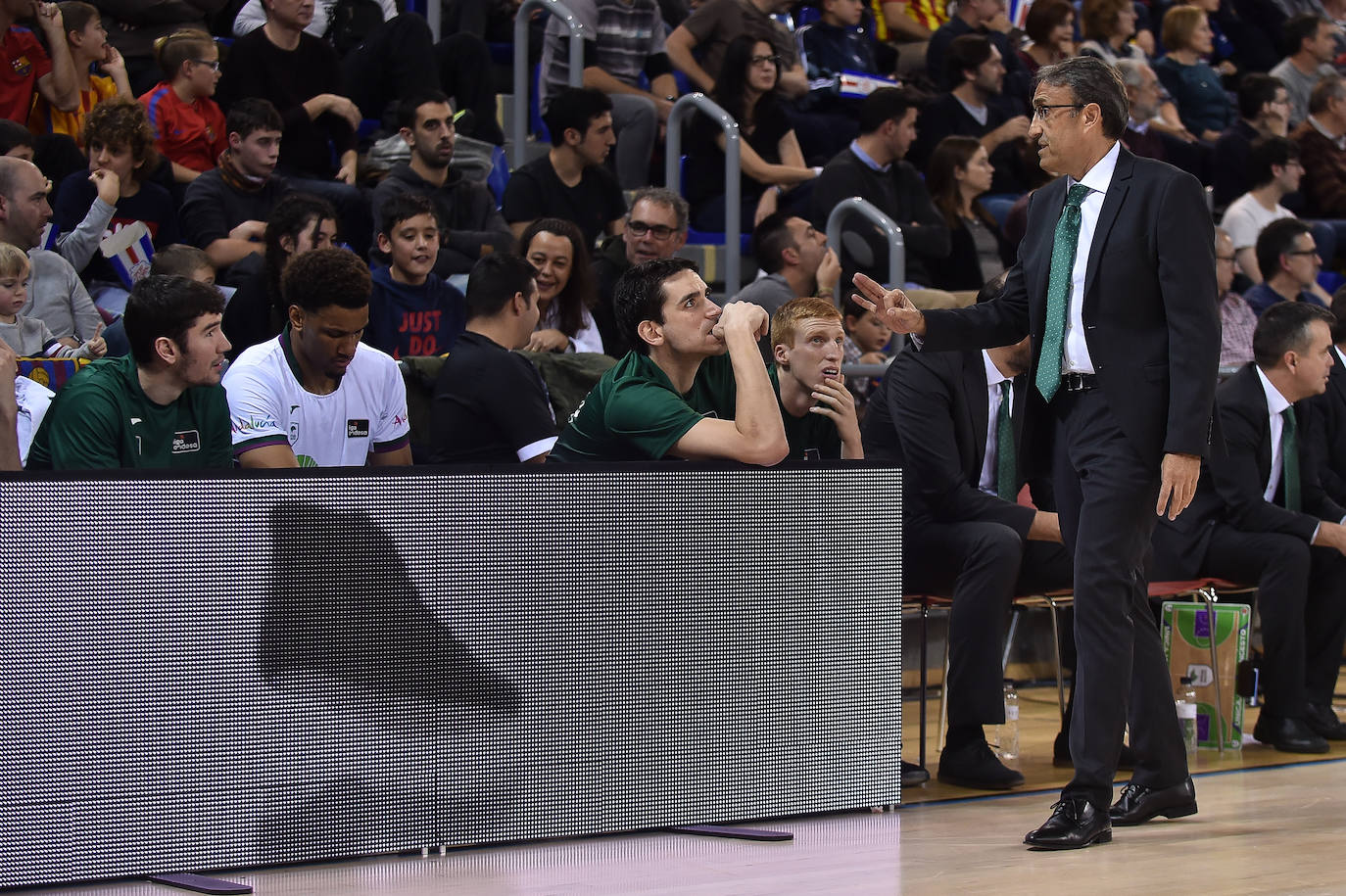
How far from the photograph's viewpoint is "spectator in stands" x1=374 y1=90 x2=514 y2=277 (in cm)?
692

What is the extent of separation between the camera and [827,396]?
14.9 ft

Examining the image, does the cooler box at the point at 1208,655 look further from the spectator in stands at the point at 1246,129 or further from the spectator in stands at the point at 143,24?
the spectator in stands at the point at 1246,129

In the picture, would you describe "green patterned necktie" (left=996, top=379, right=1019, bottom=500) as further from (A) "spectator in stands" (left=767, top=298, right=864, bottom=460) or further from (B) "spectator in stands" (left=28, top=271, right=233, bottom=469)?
(B) "spectator in stands" (left=28, top=271, right=233, bottom=469)

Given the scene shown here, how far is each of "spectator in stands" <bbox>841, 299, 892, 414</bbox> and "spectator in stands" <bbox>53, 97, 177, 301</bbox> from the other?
275 centimetres

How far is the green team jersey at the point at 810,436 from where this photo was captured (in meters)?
4.80

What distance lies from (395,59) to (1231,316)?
435cm

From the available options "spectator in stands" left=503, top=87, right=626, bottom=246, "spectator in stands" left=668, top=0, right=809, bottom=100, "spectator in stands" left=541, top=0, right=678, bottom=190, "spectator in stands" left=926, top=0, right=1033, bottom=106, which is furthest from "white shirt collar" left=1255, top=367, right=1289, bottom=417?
"spectator in stands" left=926, top=0, right=1033, bottom=106

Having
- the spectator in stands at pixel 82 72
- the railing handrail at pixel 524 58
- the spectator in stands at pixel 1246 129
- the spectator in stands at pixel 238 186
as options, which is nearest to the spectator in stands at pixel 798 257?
the railing handrail at pixel 524 58

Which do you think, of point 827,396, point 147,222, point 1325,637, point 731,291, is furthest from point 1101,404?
point 147,222

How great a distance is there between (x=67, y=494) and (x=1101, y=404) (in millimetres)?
2271

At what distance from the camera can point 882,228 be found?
7047mm

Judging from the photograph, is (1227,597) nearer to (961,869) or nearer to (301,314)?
(961,869)

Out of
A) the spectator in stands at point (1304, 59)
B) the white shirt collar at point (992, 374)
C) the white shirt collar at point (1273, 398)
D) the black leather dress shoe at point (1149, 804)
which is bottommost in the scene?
the black leather dress shoe at point (1149, 804)

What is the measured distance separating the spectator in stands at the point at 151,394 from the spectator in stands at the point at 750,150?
411 cm
